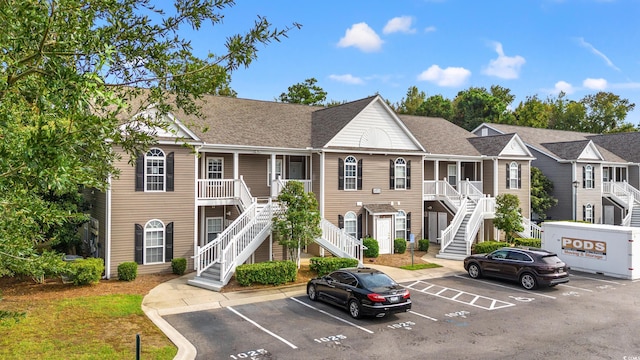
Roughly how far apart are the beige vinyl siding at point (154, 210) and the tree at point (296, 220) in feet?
15.5

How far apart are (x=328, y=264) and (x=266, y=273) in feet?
10.0

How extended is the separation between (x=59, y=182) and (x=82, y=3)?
11.6 feet

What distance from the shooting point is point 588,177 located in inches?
1439

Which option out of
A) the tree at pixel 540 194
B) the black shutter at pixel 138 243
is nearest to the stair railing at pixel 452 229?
the tree at pixel 540 194

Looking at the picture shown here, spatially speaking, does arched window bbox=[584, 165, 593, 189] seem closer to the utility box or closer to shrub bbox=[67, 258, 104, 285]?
the utility box

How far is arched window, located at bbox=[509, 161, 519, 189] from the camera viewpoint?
32.0 meters

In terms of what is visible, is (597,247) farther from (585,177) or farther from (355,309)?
(585,177)

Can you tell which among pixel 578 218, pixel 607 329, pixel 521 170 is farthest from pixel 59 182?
pixel 578 218

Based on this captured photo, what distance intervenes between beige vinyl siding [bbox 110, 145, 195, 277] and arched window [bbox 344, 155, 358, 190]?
8939mm

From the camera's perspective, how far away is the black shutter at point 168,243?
20.4 m

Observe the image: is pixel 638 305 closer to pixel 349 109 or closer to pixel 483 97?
pixel 349 109

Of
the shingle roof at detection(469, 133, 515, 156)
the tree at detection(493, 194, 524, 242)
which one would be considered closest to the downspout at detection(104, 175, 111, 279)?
the tree at detection(493, 194, 524, 242)

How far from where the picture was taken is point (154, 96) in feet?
28.3

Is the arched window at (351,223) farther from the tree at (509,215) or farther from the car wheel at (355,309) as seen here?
the car wheel at (355,309)
